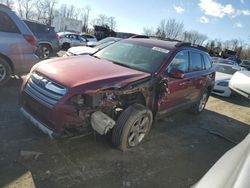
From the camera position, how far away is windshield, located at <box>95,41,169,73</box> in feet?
17.2

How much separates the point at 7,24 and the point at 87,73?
3.48m

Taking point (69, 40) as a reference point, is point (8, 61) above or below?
above

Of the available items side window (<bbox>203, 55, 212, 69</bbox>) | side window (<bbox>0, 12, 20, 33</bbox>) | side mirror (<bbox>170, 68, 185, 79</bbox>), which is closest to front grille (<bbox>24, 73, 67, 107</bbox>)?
side mirror (<bbox>170, 68, 185, 79</bbox>)

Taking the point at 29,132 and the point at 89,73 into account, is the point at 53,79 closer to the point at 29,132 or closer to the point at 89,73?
the point at 89,73

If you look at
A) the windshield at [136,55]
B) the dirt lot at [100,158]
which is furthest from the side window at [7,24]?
the windshield at [136,55]

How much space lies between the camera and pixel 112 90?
421cm

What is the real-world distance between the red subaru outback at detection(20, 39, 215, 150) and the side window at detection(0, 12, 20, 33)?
2375 millimetres

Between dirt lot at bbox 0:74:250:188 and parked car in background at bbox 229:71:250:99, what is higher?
parked car in background at bbox 229:71:250:99

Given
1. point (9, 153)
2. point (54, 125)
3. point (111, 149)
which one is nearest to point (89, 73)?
point (54, 125)

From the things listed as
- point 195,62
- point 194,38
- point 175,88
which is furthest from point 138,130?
point 194,38

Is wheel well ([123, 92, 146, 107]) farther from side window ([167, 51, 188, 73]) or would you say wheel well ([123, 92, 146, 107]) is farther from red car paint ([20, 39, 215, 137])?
side window ([167, 51, 188, 73])

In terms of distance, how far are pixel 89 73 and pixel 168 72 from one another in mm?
1527

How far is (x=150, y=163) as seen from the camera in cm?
449

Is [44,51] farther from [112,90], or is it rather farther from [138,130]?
[112,90]
